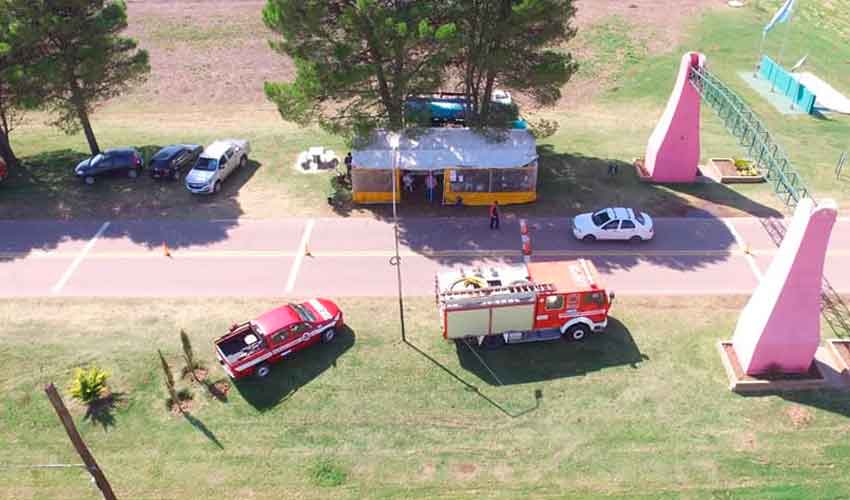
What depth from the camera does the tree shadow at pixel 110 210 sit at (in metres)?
A: 30.4

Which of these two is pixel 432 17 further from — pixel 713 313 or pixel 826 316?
pixel 826 316

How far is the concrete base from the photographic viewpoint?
21.5 meters

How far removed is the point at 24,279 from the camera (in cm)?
2758

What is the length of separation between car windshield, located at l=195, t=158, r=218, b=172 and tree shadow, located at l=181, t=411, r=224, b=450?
1663 centimetres

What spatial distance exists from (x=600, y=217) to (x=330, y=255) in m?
12.6

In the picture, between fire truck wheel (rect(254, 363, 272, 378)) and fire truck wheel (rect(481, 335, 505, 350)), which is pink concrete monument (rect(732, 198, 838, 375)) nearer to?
fire truck wheel (rect(481, 335, 505, 350))

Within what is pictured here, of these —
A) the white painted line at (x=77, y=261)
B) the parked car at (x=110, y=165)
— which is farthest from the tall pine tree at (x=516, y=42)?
the white painted line at (x=77, y=261)

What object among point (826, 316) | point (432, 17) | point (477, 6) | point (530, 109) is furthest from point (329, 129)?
point (826, 316)

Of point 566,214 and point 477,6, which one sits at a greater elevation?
point 477,6

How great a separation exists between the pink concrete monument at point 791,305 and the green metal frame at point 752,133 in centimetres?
373

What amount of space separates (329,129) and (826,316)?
2326cm

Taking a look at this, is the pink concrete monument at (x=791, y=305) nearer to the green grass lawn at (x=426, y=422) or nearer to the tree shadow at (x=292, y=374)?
the green grass lawn at (x=426, y=422)

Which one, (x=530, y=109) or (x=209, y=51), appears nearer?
(x=530, y=109)

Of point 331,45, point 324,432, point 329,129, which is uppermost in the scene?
point 331,45
